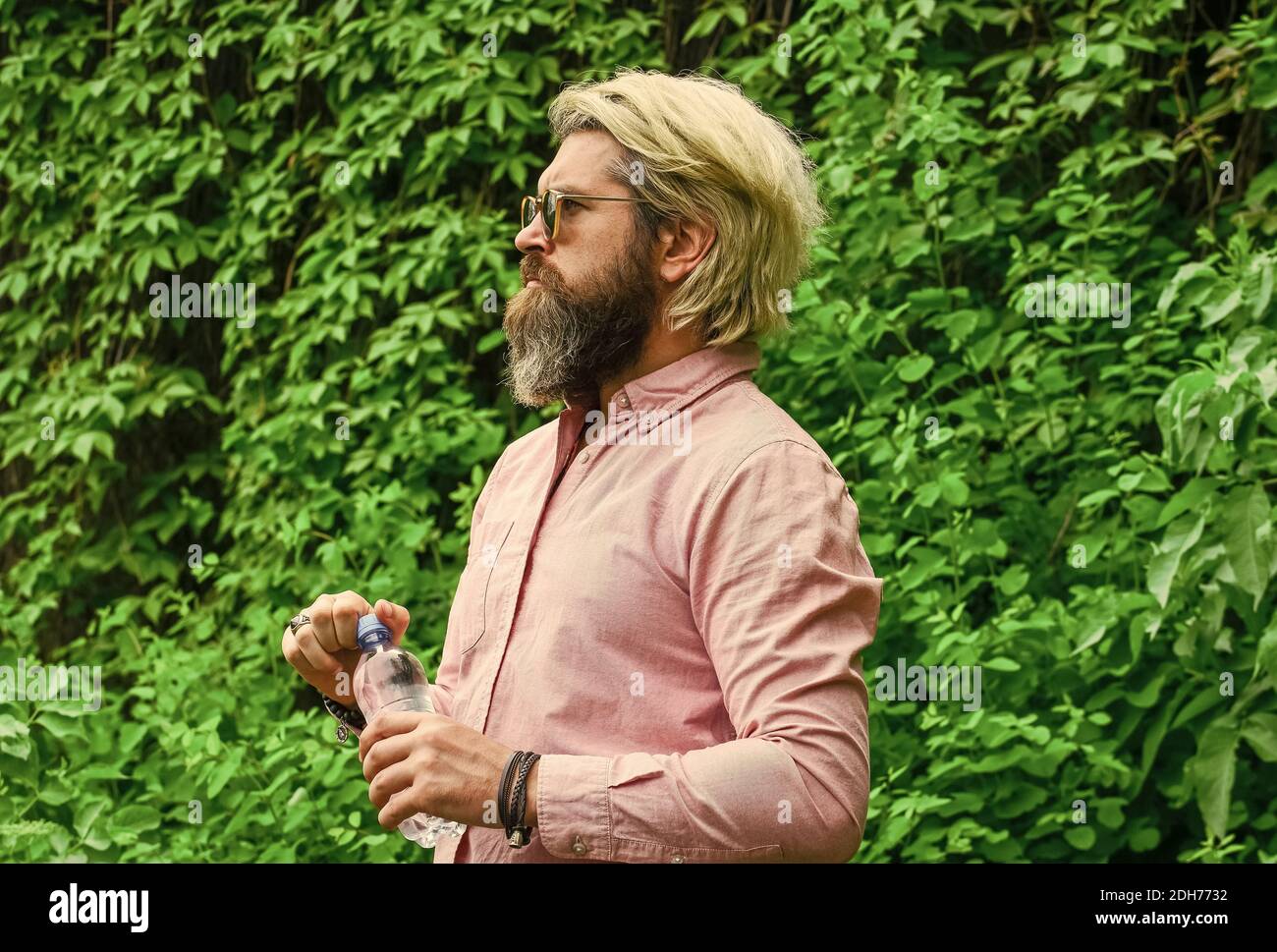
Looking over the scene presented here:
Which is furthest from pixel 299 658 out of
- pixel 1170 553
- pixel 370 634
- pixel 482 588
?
pixel 1170 553

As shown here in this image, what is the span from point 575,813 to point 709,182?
34.8 inches

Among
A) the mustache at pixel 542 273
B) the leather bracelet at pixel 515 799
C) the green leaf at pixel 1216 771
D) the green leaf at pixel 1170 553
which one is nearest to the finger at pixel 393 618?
the leather bracelet at pixel 515 799

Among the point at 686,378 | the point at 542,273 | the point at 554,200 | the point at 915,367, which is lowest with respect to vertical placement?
the point at 915,367

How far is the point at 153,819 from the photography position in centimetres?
360

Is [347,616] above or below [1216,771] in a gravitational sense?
above

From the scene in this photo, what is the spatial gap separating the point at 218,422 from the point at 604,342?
340 centimetres

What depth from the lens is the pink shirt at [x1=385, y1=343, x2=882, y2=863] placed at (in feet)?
5.09

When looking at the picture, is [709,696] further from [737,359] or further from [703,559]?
[737,359]

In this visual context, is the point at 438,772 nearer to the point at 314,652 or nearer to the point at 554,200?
the point at 314,652

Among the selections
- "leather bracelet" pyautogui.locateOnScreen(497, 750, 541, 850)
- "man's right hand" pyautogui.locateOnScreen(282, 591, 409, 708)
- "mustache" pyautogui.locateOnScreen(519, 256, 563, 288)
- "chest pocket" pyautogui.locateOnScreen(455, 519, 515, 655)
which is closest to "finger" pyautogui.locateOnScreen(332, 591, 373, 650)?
"man's right hand" pyautogui.locateOnScreen(282, 591, 409, 708)

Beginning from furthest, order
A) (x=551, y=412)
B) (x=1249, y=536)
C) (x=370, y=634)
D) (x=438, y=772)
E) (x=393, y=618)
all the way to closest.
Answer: (x=551, y=412)
(x=1249, y=536)
(x=393, y=618)
(x=370, y=634)
(x=438, y=772)

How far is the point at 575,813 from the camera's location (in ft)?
5.10

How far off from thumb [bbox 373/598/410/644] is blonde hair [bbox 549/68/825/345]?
1.79 feet

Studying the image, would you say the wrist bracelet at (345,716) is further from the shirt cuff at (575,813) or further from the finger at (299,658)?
the shirt cuff at (575,813)
